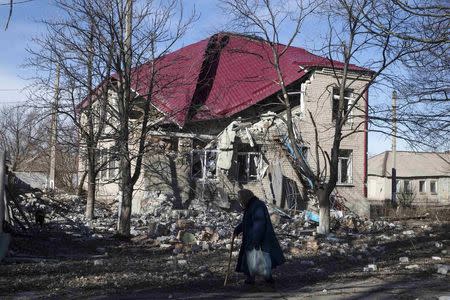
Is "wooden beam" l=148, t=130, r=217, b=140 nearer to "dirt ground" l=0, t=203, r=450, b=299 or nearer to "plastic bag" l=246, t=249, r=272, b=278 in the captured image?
"dirt ground" l=0, t=203, r=450, b=299

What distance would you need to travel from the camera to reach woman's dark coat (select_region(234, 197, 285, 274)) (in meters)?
8.09

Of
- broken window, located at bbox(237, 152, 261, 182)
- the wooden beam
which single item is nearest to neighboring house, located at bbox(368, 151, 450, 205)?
broken window, located at bbox(237, 152, 261, 182)

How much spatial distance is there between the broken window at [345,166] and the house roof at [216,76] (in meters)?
4.01

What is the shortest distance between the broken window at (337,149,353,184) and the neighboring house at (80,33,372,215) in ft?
0.15

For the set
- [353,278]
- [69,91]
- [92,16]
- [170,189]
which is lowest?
[353,278]

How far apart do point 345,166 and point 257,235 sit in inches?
738

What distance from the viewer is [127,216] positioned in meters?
14.5

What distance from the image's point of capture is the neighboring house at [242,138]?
68.9 ft

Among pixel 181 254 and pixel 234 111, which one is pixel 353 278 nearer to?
pixel 181 254

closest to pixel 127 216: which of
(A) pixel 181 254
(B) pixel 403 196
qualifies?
(A) pixel 181 254

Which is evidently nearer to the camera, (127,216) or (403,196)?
(127,216)

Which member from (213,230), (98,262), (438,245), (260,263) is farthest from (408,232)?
(260,263)

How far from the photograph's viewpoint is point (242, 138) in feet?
73.0

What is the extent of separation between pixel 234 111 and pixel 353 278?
541 inches
